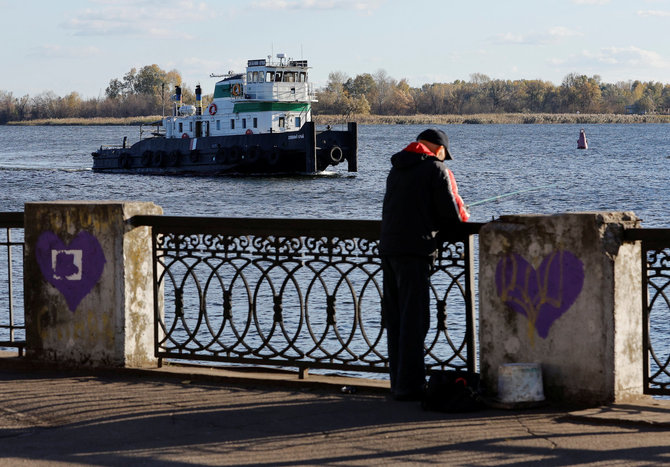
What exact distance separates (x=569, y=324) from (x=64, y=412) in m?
3.07

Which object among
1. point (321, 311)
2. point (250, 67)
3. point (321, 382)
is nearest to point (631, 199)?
point (250, 67)

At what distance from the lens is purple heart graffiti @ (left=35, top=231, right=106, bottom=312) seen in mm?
6935

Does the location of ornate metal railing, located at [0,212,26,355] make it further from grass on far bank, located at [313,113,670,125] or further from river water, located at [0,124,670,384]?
grass on far bank, located at [313,113,670,125]

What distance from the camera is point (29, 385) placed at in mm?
6664

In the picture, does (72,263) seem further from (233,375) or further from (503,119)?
(503,119)

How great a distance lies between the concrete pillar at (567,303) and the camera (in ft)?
18.7

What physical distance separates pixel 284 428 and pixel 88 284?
2.17 m

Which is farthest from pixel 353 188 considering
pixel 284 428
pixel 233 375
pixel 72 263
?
pixel 284 428

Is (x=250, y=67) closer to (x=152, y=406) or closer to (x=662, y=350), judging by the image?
(x=662, y=350)

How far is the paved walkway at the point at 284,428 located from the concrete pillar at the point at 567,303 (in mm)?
222

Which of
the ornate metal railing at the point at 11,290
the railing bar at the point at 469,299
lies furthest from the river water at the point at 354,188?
the railing bar at the point at 469,299

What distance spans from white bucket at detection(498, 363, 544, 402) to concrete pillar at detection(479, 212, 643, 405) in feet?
0.44

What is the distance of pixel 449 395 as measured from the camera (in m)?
5.82

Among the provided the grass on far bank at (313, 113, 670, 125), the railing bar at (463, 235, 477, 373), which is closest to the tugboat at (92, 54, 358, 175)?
the railing bar at (463, 235, 477, 373)
